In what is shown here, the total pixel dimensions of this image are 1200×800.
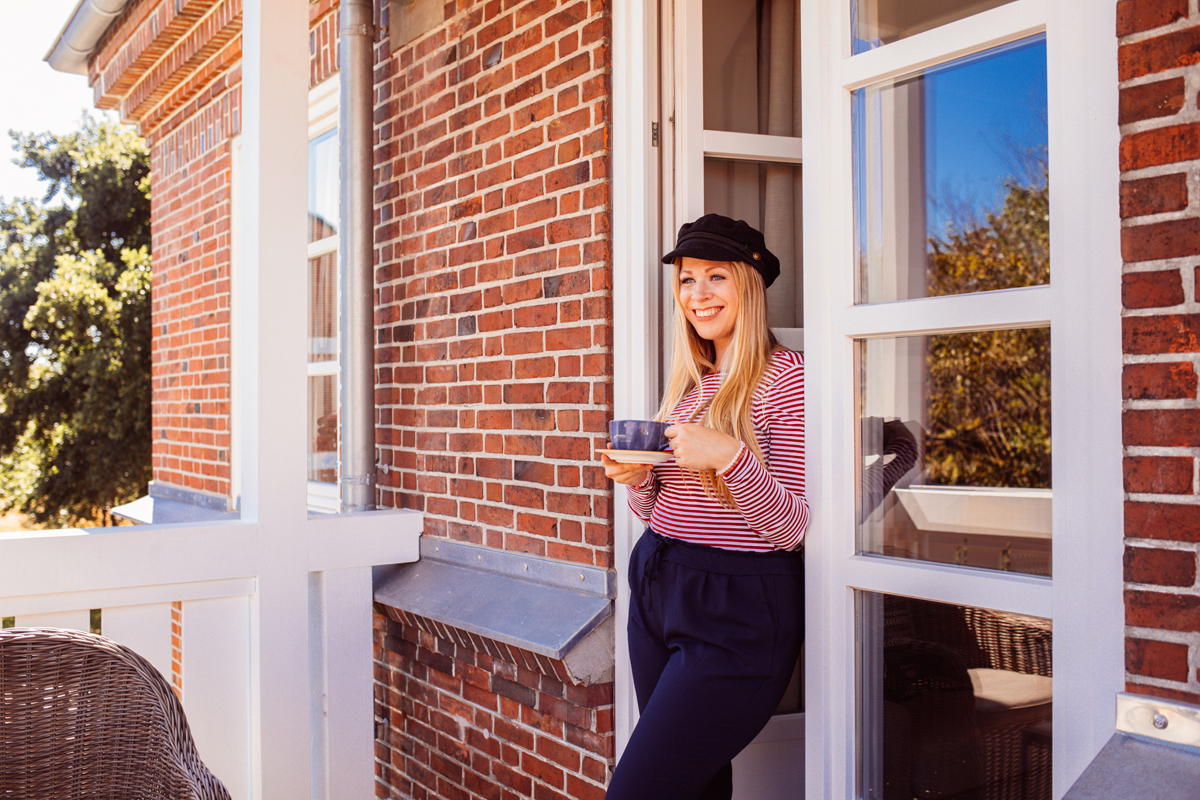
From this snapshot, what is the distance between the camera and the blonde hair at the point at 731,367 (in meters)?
2.03

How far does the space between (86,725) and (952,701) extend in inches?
73.3

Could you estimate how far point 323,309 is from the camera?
470cm

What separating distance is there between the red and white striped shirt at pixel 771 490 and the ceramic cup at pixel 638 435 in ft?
0.74

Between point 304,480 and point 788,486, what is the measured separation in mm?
1583

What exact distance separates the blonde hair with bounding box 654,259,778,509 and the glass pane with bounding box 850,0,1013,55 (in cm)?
56

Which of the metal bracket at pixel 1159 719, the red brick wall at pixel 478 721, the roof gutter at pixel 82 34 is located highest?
the roof gutter at pixel 82 34

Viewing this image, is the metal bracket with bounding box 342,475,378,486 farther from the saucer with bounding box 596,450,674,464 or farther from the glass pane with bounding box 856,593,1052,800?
the glass pane with bounding box 856,593,1052,800

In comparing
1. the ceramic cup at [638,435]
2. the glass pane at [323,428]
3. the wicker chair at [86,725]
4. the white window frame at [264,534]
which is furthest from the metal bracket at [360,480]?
the ceramic cup at [638,435]

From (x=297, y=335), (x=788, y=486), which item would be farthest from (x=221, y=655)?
(x=788, y=486)

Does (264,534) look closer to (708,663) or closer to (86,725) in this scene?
(86,725)

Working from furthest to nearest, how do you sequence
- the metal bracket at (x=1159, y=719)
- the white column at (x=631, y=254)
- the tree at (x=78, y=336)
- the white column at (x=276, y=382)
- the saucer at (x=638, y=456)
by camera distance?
1. the tree at (x=78, y=336)
2. the white column at (x=276, y=382)
3. the white column at (x=631, y=254)
4. the saucer at (x=638, y=456)
5. the metal bracket at (x=1159, y=719)

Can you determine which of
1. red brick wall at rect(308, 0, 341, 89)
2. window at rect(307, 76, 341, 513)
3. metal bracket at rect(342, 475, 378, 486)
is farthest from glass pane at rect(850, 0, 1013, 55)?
window at rect(307, 76, 341, 513)

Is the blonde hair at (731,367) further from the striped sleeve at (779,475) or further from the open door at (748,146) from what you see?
the open door at (748,146)

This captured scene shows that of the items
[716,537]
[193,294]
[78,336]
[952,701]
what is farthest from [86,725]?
[78,336]
